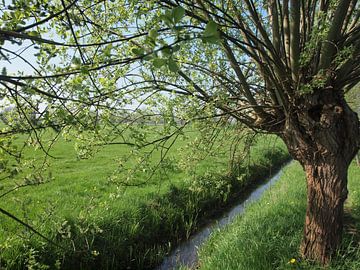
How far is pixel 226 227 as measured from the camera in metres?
7.11

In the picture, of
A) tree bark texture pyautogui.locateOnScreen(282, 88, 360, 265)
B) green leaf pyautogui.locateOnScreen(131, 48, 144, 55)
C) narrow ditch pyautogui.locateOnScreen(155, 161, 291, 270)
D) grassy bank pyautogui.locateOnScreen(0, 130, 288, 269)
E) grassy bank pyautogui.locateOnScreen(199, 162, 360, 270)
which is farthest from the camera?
narrow ditch pyautogui.locateOnScreen(155, 161, 291, 270)

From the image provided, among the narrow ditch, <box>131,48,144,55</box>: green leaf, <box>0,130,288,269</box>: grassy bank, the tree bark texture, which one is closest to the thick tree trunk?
the tree bark texture

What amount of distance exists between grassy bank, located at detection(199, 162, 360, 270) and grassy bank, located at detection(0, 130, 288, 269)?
3.06 feet

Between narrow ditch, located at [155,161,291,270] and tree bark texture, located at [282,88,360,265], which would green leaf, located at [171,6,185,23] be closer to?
tree bark texture, located at [282,88,360,265]

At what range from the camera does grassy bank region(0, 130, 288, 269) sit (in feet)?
15.0

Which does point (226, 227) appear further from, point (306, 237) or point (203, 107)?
point (203, 107)

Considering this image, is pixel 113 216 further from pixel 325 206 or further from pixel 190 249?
pixel 325 206

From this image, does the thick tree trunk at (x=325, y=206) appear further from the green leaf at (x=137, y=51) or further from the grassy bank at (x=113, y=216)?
the green leaf at (x=137, y=51)

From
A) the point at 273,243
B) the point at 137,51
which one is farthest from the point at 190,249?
the point at 137,51

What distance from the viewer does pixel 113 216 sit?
252 inches

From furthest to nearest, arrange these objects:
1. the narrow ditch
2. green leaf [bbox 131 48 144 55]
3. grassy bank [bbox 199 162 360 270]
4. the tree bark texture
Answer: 1. the narrow ditch
2. grassy bank [bbox 199 162 360 270]
3. the tree bark texture
4. green leaf [bbox 131 48 144 55]

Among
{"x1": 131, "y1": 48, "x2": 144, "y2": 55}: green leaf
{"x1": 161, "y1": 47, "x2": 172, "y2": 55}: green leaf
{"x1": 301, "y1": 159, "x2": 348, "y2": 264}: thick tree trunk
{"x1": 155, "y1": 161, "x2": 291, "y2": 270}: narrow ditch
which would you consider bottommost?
{"x1": 155, "y1": 161, "x2": 291, "y2": 270}: narrow ditch

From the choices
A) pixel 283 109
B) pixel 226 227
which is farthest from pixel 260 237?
pixel 283 109

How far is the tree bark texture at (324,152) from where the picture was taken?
3670 mm
